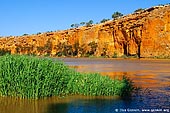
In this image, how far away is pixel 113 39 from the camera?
88.0m

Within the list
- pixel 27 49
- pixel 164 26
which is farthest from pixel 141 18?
pixel 27 49

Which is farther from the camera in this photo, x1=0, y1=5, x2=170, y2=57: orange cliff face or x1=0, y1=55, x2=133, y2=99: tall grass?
x1=0, y1=5, x2=170, y2=57: orange cliff face

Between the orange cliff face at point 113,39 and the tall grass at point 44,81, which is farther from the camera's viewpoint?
the orange cliff face at point 113,39

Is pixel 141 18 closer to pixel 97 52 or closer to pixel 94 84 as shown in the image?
pixel 97 52

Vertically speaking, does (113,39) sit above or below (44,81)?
above

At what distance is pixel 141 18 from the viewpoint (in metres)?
80.9

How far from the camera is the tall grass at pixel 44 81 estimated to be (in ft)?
44.6

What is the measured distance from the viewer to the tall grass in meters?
13.6

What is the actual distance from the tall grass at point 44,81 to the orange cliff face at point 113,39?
193 ft

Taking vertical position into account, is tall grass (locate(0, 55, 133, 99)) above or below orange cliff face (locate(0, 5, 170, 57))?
below

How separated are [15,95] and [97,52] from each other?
77196mm

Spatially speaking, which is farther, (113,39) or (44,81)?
(113,39)

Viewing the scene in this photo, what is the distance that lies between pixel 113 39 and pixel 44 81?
7512cm

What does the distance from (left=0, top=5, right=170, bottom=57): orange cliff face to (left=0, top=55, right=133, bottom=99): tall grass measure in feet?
193
